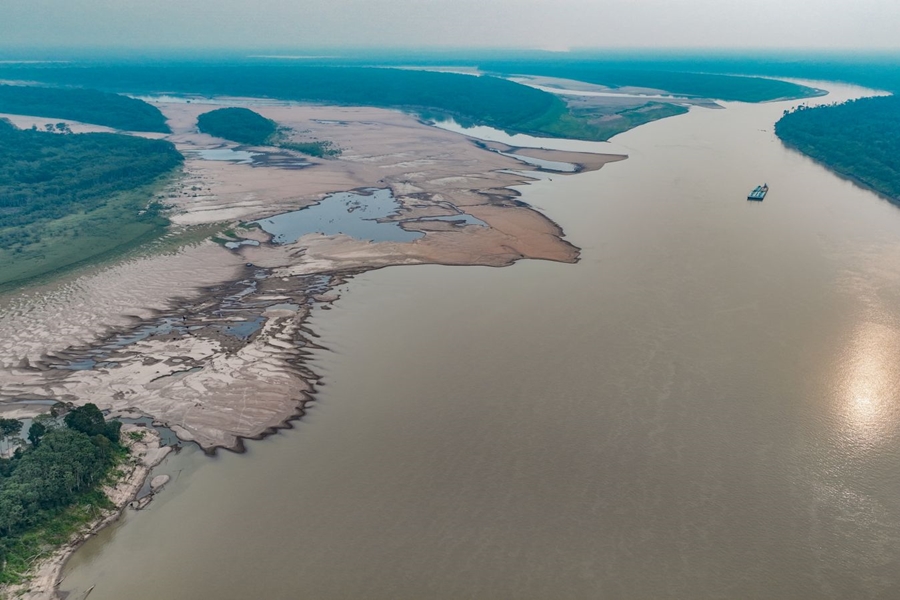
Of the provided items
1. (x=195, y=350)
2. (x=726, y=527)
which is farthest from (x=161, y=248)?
(x=726, y=527)

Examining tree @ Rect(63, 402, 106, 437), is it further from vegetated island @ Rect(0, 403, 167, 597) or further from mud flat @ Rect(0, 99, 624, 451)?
mud flat @ Rect(0, 99, 624, 451)

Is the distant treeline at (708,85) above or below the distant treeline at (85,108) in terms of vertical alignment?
above

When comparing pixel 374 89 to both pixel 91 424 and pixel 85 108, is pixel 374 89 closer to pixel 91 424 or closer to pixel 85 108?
pixel 85 108

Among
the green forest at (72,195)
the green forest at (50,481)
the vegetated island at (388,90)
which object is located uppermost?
the vegetated island at (388,90)

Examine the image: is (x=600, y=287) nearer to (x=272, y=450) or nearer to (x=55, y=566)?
(x=272, y=450)

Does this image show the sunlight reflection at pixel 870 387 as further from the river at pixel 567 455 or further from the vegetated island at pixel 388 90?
the vegetated island at pixel 388 90

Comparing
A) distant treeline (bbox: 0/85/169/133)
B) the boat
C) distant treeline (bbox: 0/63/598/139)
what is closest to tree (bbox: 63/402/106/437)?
the boat

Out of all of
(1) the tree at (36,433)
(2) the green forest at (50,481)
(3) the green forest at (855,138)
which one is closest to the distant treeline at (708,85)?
(3) the green forest at (855,138)
